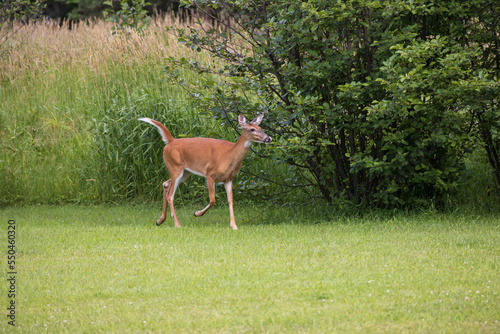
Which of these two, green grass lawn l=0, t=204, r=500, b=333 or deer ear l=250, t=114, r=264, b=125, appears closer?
green grass lawn l=0, t=204, r=500, b=333

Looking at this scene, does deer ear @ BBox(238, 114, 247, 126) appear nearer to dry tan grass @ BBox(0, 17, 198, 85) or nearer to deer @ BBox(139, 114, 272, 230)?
deer @ BBox(139, 114, 272, 230)

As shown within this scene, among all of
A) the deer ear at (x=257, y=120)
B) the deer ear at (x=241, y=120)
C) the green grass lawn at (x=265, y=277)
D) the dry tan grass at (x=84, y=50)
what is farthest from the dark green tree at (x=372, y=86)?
the dry tan grass at (x=84, y=50)

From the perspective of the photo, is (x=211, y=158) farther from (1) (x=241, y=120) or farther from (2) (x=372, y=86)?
(2) (x=372, y=86)

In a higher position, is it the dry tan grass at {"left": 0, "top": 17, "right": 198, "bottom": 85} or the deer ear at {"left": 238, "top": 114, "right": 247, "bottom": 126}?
the dry tan grass at {"left": 0, "top": 17, "right": 198, "bottom": 85}

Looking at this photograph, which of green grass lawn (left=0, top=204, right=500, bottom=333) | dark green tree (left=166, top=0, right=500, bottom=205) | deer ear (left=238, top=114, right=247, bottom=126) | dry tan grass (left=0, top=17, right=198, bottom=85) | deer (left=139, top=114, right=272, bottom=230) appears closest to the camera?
green grass lawn (left=0, top=204, right=500, bottom=333)

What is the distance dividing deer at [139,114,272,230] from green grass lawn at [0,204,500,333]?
49 cm

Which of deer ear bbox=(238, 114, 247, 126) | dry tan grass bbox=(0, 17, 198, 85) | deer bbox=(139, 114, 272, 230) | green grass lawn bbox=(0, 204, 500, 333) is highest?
dry tan grass bbox=(0, 17, 198, 85)

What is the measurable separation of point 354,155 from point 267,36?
1991mm

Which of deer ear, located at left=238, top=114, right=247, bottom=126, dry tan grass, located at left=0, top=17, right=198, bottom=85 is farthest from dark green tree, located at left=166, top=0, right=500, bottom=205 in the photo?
dry tan grass, located at left=0, top=17, right=198, bottom=85

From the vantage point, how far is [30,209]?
10.9 m

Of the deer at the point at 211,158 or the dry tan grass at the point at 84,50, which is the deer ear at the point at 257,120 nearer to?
the deer at the point at 211,158

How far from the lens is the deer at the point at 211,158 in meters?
8.41

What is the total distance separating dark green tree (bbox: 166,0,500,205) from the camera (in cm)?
786

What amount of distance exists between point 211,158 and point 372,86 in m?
2.26
